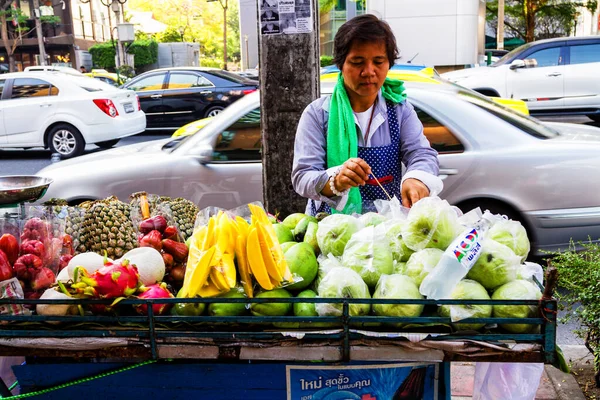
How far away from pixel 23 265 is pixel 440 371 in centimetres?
141

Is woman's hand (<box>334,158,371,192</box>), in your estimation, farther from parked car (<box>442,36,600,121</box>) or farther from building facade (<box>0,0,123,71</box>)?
building facade (<box>0,0,123,71</box>)

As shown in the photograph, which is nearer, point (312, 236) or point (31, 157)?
point (312, 236)

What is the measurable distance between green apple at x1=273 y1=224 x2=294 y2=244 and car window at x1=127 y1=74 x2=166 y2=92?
12877 millimetres

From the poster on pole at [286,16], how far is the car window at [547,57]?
35.8 ft

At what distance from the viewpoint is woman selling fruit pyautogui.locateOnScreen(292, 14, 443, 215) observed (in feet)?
8.36

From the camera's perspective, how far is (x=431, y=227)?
1.93 meters

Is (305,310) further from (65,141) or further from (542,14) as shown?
(542,14)

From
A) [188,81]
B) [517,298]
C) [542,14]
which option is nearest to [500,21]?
[542,14]

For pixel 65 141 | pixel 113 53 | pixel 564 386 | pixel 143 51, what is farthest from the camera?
pixel 143 51

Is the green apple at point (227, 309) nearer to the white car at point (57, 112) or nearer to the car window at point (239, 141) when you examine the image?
the car window at point (239, 141)

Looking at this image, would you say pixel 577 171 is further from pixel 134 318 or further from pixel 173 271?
pixel 134 318

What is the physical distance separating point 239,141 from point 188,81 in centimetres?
979

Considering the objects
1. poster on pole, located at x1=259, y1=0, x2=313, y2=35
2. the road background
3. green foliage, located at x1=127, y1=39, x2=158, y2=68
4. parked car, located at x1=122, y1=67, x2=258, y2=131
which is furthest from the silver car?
green foliage, located at x1=127, y1=39, x2=158, y2=68

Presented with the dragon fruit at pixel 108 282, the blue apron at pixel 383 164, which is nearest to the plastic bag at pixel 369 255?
the dragon fruit at pixel 108 282
